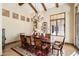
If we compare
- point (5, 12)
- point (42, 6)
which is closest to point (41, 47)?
point (42, 6)

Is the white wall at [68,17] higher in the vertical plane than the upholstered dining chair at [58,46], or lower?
higher

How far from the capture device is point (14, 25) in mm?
1865

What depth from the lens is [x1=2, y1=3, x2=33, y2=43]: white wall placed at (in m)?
1.84

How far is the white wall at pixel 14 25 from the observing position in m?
1.84

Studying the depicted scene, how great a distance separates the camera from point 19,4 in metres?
1.86

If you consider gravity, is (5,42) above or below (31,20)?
below

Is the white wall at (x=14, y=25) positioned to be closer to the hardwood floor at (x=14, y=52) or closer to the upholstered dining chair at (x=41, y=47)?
the hardwood floor at (x=14, y=52)

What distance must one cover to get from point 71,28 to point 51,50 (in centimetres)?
54

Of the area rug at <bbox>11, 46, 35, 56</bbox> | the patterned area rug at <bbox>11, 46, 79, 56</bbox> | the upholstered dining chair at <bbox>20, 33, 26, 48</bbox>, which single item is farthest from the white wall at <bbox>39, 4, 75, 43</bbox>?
the area rug at <bbox>11, 46, 35, 56</bbox>

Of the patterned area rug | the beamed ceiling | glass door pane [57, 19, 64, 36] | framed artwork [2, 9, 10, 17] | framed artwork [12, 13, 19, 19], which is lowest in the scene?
the patterned area rug

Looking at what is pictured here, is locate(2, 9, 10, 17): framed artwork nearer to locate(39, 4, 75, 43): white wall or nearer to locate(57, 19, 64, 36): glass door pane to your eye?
locate(39, 4, 75, 43): white wall

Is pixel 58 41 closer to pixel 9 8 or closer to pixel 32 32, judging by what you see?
pixel 32 32

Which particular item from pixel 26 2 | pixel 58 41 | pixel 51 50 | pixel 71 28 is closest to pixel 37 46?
pixel 51 50

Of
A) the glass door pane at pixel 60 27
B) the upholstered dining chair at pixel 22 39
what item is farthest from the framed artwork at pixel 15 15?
the glass door pane at pixel 60 27
